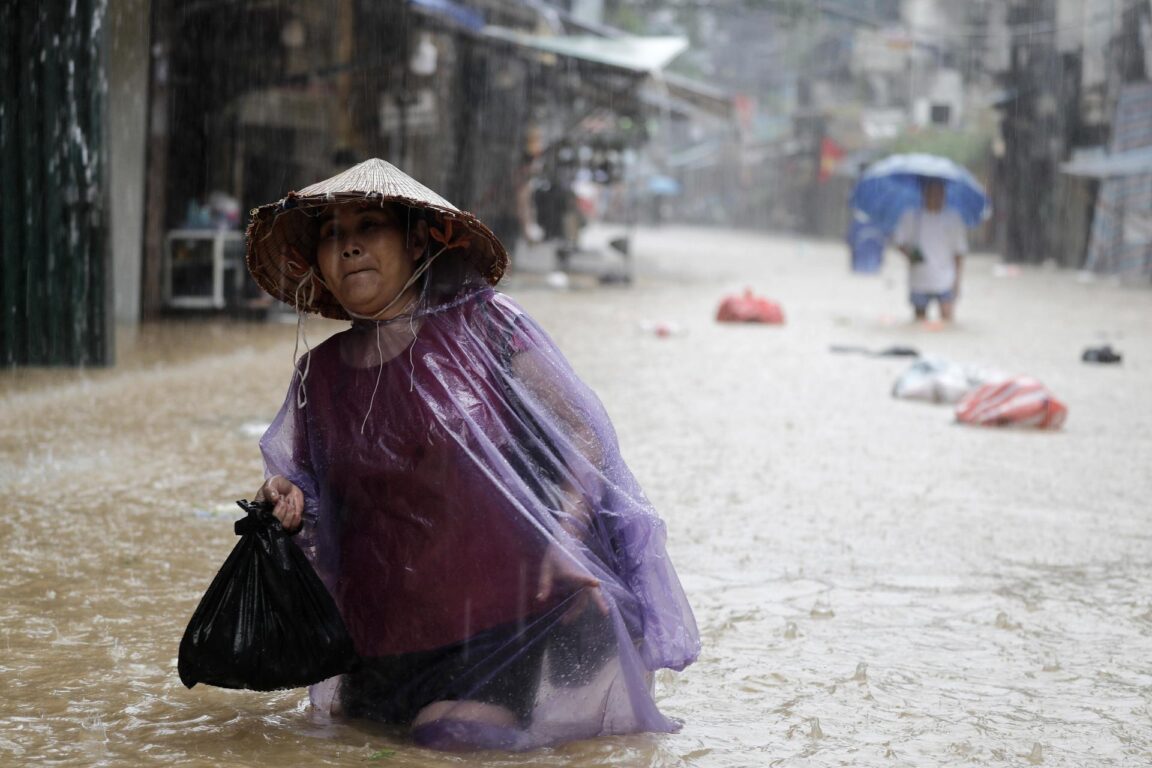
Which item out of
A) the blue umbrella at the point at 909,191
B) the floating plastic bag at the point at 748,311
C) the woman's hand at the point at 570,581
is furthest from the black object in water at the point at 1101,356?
the woman's hand at the point at 570,581

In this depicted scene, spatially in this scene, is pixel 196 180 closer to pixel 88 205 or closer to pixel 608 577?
pixel 88 205

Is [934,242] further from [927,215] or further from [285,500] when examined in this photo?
[285,500]

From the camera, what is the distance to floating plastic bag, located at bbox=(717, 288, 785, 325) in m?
15.1

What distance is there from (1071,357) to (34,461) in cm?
903

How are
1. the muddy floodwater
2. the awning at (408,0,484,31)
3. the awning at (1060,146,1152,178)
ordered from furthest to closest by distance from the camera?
1. the awning at (1060,146,1152,178)
2. the awning at (408,0,484,31)
3. the muddy floodwater

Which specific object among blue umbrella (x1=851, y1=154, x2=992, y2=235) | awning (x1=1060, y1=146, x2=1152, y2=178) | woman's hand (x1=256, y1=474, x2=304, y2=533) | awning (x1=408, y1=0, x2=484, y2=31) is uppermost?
awning (x1=408, y1=0, x2=484, y2=31)

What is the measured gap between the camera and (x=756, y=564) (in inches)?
201

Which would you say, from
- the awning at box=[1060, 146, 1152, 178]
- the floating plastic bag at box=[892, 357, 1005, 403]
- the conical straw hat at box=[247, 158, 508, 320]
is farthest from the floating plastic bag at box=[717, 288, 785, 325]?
the conical straw hat at box=[247, 158, 508, 320]

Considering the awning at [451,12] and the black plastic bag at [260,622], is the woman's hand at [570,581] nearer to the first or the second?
the black plastic bag at [260,622]

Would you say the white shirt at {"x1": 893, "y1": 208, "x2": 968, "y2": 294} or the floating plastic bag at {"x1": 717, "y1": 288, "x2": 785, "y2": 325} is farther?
the floating plastic bag at {"x1": 717, "y1": 288, "x2": 785, "y2": 325}

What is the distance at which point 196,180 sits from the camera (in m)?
14.3

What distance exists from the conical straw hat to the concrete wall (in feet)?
29.5

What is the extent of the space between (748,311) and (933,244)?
6.62 feet

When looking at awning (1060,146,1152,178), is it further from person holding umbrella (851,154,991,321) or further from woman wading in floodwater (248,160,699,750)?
woman wading in floodwater (248,160,699,750)
